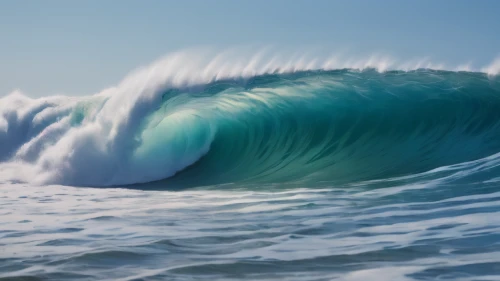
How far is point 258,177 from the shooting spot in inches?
355

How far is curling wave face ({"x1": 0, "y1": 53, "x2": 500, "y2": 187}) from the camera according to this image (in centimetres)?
940

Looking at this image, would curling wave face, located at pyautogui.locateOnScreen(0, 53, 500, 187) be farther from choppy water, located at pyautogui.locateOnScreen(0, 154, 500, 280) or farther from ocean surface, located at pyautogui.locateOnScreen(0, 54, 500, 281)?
choppy water, located at pyautogui.locateOnScreen(0, 154, 500, 280)

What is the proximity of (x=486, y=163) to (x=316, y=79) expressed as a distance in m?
4.27

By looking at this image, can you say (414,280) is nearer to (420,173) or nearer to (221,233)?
(221,233)

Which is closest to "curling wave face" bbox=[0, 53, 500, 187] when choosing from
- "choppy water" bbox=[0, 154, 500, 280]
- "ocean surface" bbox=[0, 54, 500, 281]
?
"ocean surface" bbox=[0, 54, 500, 281]

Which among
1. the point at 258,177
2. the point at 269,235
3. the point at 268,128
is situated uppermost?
the point at 268,128

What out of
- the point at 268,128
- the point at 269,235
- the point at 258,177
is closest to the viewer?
the point at 269,235

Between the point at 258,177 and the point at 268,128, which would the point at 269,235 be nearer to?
the point at 258,177

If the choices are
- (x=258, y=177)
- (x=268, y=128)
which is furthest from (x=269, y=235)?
(x=268, y=128)

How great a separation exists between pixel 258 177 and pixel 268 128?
2.01 m

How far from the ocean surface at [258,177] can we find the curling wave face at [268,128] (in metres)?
0.03

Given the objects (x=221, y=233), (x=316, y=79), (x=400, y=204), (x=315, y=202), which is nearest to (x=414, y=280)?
(x=221, y=233)

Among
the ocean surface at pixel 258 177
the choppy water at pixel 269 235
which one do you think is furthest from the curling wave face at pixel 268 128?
the choppy water at pixel 269 235

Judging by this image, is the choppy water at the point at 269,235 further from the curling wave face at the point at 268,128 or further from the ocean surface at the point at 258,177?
the curling wave face at the point at 268,128
